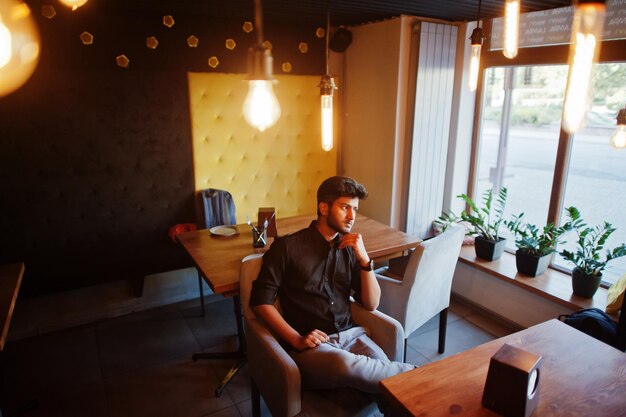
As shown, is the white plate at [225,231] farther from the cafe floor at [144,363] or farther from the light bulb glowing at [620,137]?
the light bulb glowing at [620,137]

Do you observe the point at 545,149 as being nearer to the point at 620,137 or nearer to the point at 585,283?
the point at 620,137

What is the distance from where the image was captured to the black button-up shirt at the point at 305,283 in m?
2.16

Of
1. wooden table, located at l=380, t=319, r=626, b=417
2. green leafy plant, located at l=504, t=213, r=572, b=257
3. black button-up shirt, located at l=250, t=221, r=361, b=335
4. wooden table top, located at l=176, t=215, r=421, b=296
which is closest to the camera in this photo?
wooden table, located at l=380, t=319, r=626, b=417

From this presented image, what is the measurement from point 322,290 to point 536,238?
2094mm

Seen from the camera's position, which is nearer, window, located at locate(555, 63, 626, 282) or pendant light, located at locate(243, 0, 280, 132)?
pendant light, located at locate(243, 0, 280, 132)

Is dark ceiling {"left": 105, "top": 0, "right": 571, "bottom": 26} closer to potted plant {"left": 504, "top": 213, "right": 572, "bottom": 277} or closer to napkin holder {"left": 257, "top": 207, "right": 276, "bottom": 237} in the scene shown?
napkin holder {"left": 257, "top": 207, "right": 276, "bottom": 237}

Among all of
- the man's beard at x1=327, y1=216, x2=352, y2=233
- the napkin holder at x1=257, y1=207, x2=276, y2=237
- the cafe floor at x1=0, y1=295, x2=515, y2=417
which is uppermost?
the man's beard at x1=327, y1=216, x2=352, y2=233

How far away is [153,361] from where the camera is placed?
3088mm

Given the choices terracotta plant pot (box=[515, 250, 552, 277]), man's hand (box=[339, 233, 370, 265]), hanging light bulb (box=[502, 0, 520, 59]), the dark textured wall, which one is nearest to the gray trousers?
man's hand (box=[339, 233, 370, 265])

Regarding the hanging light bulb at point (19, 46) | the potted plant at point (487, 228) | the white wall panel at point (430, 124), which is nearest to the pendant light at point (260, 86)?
the hanging light bulb at point (19, 46)

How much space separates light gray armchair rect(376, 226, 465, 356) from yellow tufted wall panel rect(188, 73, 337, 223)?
1.64 m

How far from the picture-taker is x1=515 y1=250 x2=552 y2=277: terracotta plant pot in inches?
134

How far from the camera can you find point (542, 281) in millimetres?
3375

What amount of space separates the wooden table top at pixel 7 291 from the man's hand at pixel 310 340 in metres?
1.26
